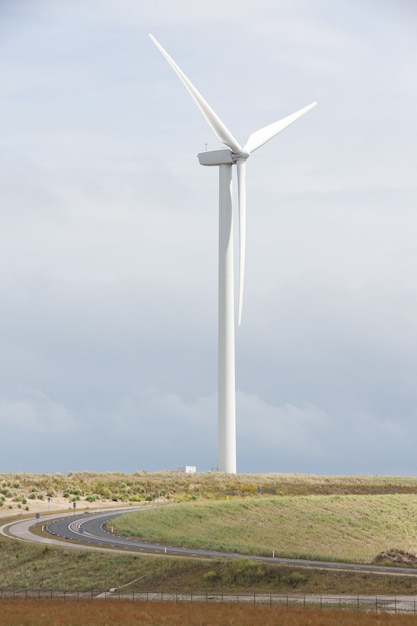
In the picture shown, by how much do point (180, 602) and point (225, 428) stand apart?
203 feet

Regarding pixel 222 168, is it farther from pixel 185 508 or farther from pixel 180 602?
pixel 180 602

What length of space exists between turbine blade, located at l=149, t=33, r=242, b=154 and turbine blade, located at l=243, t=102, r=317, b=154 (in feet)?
8.41

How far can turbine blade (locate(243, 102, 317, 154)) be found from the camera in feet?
424

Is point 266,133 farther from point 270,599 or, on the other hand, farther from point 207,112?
point 270,599

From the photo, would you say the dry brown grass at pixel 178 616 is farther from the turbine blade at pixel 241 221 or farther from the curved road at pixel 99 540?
the turbine blade at pixel 241 221

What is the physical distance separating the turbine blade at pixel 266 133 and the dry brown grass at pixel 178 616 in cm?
7480

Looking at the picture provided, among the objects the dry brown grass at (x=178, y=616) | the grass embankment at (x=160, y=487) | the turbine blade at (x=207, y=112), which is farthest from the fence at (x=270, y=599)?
the turbine blade at (x=207, y=112)

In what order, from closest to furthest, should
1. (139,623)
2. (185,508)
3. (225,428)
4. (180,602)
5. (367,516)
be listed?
(139,623) → (180,602) → (185,508) → (367,516) → (225,428)

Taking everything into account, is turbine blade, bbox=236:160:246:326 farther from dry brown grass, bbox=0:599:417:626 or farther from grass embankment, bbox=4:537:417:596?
dry brown grass, bbox=0:599:417:626

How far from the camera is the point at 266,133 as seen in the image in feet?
429

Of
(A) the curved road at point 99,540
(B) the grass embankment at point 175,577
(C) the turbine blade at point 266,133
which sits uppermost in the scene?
(C) the turbine blade at point 266,133

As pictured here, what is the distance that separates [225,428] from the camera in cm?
12688

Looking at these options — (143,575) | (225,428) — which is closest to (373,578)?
(143,575)

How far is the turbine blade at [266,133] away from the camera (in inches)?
5084
